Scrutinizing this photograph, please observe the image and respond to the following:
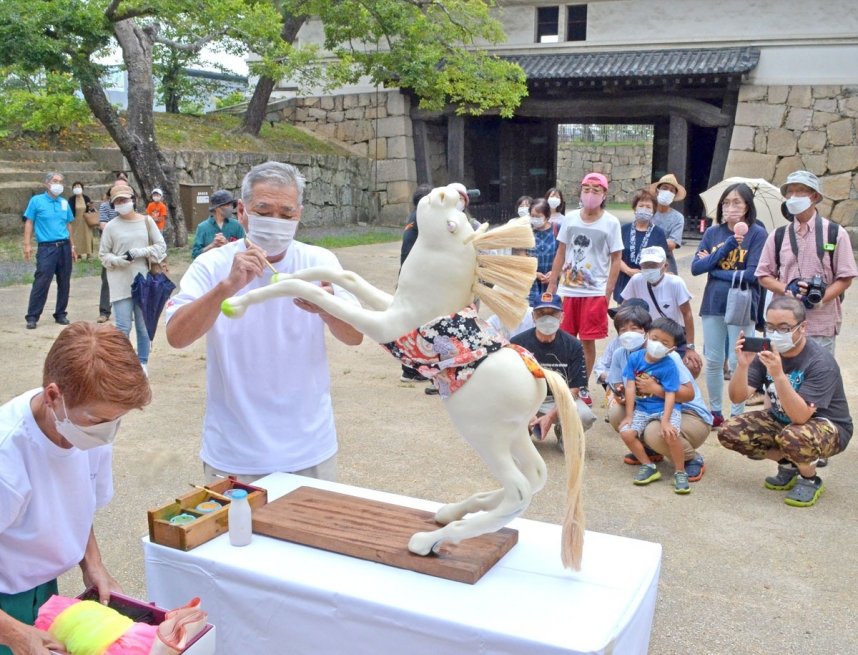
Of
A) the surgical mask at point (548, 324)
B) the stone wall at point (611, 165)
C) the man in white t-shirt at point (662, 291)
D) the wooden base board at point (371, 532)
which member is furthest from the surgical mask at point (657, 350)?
the stone wall at point (611, 165)

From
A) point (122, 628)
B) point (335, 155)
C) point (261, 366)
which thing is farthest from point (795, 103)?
point (122, 628)

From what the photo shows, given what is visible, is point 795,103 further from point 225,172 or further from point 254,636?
point 254,636

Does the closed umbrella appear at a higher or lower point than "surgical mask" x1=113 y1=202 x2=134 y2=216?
lower

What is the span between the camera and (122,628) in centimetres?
176

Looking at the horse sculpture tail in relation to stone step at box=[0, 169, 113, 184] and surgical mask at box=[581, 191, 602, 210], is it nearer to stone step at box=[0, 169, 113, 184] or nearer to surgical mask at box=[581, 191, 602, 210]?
surgical mask at box=[581, 191, 602, 210]

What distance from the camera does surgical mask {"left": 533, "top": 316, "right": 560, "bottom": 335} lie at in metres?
4.54

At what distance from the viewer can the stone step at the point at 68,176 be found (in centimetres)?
1220

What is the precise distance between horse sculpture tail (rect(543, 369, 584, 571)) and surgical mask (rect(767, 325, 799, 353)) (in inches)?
90.0

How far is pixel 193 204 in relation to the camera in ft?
45.6

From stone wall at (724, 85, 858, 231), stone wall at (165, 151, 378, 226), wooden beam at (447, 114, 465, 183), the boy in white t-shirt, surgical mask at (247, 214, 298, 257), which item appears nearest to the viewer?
the boy in white t-shirt

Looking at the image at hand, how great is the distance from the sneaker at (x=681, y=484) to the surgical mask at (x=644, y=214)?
2.31 meters

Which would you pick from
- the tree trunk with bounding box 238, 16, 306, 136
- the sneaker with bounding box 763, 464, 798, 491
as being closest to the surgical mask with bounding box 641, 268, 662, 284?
the sneaker with bounding box 763, 464, 798, 491

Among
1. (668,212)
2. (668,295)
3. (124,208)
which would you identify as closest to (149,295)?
(124,208)

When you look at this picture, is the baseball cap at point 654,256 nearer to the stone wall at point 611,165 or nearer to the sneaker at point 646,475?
the sneaker at point 646,475
